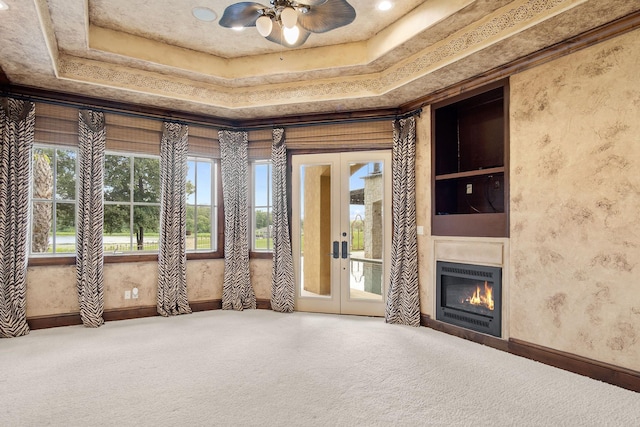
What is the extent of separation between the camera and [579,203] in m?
3.23

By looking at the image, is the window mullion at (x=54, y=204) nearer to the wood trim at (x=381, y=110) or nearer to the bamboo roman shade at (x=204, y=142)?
the wood trim at (x=381, y=110)

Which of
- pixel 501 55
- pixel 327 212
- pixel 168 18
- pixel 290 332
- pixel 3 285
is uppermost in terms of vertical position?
pixel 168 18

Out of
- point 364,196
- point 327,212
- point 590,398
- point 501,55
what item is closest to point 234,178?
point 327,212

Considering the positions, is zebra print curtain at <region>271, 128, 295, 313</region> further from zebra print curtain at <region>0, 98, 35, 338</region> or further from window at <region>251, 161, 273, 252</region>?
zebra print curtain at <region>0, 98, 35, 338</region>

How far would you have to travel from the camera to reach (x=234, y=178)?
18.3 feet

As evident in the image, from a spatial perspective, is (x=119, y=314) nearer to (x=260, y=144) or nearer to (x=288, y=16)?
(x=260, y=144)

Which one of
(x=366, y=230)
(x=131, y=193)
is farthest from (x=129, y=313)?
(x=366, y=230)

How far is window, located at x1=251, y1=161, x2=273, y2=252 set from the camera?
5754mm

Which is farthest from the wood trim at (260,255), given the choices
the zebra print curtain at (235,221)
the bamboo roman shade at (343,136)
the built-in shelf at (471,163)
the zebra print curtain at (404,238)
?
the built-in shelf at (471,163)

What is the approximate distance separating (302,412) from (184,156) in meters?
3.87

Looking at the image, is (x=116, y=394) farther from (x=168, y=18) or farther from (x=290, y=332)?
(x=168, y=18)

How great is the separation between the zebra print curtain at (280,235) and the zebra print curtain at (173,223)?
3.97 ft

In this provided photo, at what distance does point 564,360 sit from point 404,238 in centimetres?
209

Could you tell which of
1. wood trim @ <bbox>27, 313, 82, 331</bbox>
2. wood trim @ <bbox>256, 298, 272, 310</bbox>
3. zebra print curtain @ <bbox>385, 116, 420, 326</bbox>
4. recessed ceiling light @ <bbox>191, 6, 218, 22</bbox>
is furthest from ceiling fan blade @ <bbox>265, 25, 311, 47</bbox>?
wood trim @ <bbox>27, 313, 82, 331</bbox>
